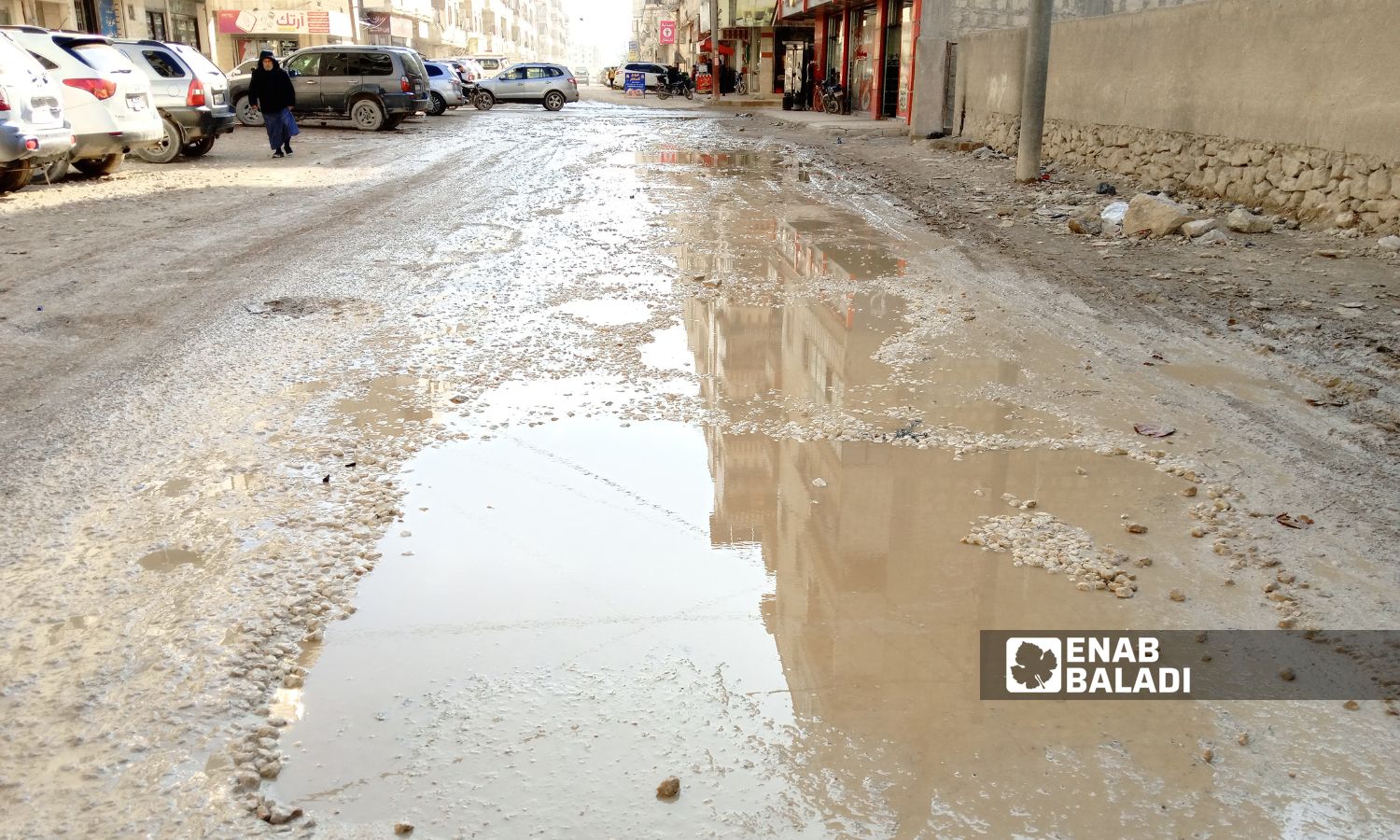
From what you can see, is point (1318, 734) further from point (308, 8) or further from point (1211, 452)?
point (308, 8)

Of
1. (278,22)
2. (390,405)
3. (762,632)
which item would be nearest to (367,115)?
(390,405)

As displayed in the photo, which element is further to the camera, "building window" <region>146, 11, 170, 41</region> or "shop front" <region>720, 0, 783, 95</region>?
"shop front" <region>720, 0, 783, 95</region>

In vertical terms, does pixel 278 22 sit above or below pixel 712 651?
above

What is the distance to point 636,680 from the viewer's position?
2.89 meters

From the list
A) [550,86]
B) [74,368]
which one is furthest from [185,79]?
[550,86]

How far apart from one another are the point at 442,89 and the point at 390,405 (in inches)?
1208

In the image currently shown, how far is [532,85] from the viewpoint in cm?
3972

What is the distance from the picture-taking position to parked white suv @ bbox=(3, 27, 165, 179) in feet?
42.7

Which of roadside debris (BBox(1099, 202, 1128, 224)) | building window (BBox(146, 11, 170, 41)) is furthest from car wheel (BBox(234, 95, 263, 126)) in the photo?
roadside debris (BBox(1099, 202, 1128, 224))

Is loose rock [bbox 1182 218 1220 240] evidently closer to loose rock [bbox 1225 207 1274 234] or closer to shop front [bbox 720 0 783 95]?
loose rock [bbox 1225 207 1274 234]

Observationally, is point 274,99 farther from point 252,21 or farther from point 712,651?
point 252,21

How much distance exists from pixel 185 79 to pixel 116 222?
7488 millimetres

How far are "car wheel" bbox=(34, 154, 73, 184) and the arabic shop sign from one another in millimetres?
36419

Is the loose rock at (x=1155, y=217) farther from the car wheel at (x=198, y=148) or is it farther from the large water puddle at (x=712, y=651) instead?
the car wheel at (x=198, y=148)
